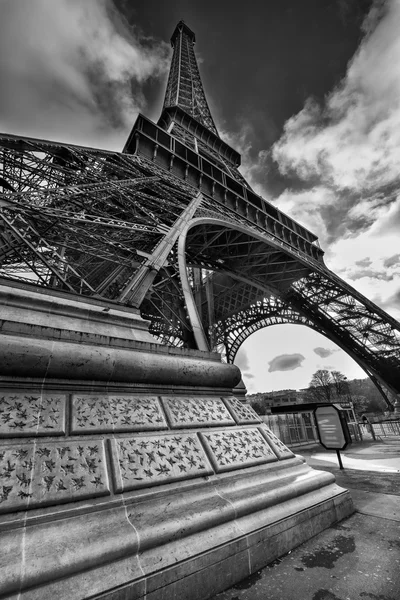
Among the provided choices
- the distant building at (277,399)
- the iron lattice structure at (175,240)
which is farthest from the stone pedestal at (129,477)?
the distant building at (277,399)

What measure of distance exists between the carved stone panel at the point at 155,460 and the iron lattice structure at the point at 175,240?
8.18ft

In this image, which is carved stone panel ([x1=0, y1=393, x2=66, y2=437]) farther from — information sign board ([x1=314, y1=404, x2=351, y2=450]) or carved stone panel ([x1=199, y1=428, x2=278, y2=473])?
information sign board ([x1=314, y1=404, x2=351, y2=450])

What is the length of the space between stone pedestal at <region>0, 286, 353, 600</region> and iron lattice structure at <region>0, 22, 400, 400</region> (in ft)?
5.86

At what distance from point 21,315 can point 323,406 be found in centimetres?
595

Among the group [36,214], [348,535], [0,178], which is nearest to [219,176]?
[0,178]

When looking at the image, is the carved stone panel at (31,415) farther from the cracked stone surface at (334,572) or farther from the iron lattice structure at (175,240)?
the iron lattice structure at (175,240)

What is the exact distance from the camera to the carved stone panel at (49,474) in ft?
5.18

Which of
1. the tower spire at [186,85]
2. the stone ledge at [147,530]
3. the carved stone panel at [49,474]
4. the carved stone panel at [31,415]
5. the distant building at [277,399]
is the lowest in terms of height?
the distant building at [277,399]

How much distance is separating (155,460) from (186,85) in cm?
5226

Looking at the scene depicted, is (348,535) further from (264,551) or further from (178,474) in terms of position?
(178,474)

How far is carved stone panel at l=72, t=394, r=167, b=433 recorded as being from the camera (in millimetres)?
2189

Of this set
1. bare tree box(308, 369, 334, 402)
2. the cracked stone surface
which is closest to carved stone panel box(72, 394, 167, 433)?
the cracked stone surface

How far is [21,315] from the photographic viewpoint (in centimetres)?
313

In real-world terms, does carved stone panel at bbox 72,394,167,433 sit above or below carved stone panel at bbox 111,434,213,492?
above
